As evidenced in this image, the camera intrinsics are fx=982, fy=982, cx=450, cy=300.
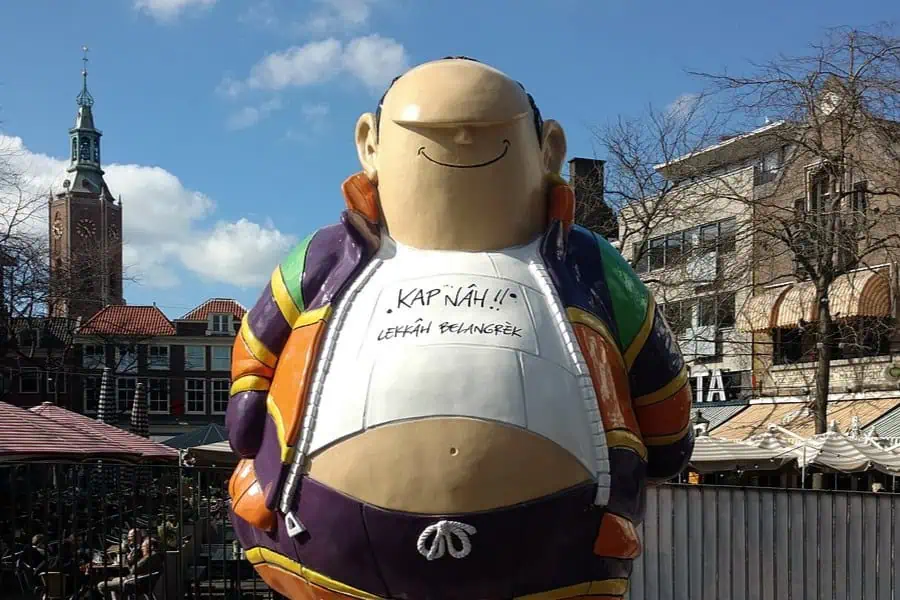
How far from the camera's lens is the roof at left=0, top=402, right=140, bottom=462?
884 cm

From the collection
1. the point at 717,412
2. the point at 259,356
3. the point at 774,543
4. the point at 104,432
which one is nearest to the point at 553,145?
the point at 259,356

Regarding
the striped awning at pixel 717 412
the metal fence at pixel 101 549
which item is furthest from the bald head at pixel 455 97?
the striped awning at pixel 717 412

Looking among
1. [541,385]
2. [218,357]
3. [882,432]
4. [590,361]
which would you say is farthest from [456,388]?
[218,357]

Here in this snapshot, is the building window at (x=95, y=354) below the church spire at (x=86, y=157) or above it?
below

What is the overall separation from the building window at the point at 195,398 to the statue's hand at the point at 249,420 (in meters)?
49.5

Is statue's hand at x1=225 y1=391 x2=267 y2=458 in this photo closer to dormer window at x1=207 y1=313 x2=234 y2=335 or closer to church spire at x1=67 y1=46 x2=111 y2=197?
dormer window at x1=207 y1=313 x2=234 y2=335

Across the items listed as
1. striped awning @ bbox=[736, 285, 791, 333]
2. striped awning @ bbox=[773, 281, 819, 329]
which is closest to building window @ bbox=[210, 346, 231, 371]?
striped awning @ bbox=[736, 285, 791, 333]

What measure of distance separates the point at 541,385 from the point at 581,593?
0.63 m

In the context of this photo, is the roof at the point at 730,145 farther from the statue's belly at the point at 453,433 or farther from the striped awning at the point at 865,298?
the statue's belly at the point at 453,433

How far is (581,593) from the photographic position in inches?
113

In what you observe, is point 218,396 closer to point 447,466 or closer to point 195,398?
point 195,398

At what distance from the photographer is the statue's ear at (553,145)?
339cm

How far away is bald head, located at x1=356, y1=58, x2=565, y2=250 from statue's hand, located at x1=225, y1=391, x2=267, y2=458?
0.69 m

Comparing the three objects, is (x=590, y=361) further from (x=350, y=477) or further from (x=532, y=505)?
(x=350, y=477)
